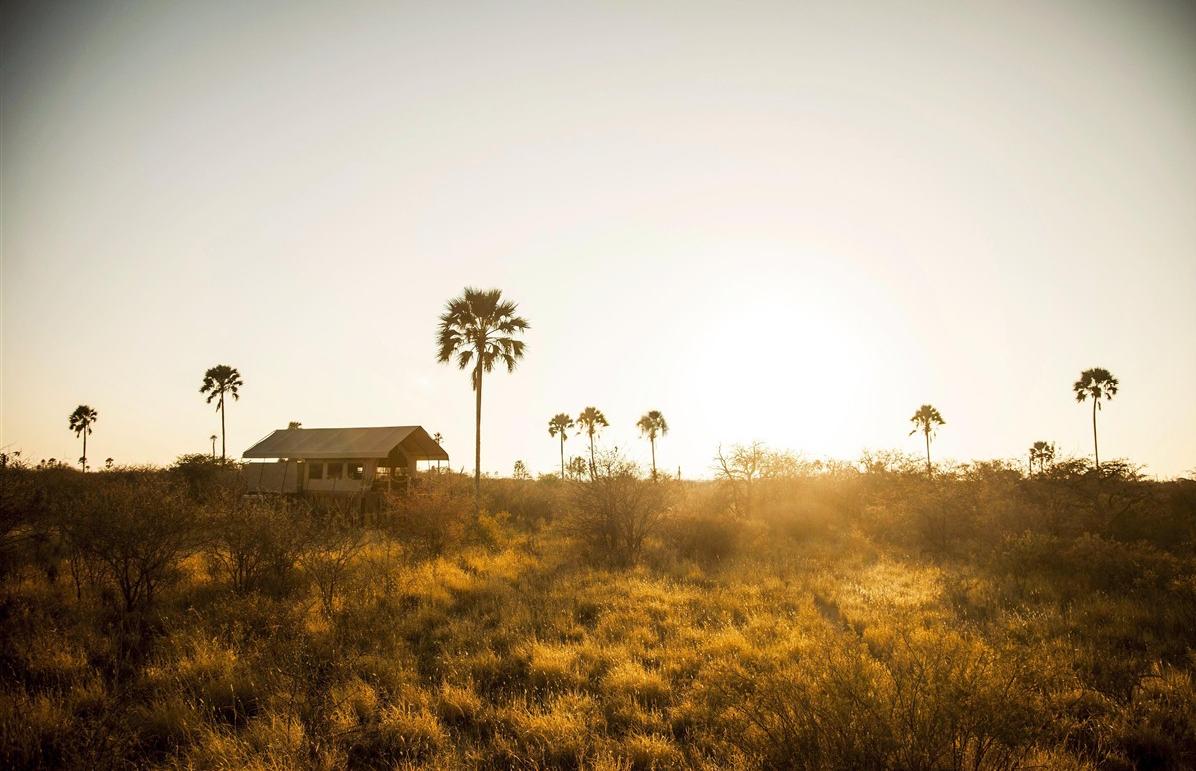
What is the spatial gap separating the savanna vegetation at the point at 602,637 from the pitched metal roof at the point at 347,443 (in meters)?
13.0

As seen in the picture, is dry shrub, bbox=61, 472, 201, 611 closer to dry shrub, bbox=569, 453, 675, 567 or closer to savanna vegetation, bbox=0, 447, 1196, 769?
savanna vegetation, bbox=0, 447, 1196, 769

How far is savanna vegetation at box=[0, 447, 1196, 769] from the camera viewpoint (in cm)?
495

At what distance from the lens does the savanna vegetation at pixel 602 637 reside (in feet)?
16.3

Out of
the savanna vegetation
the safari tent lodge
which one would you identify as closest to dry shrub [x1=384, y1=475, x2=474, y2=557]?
the savanna vegetation

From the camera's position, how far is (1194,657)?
23.4 feet

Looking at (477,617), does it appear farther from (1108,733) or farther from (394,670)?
(1108,733)

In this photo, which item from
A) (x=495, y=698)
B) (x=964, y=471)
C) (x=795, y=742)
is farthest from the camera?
(x=964, y=471)

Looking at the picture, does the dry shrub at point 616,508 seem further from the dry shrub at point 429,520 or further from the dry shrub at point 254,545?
the dry shrub at point 254,545

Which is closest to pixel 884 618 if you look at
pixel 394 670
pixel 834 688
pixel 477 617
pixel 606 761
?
pixel 834 688

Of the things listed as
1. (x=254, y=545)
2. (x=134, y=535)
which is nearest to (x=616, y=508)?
(x=254, y=545)

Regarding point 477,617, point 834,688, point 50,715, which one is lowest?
point 477,617

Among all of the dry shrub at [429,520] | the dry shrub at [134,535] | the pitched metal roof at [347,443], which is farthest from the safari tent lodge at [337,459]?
the dry shrub at [134,535]

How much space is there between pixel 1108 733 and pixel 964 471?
19.1m

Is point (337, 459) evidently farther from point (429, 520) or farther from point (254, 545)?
point (254, 545)
